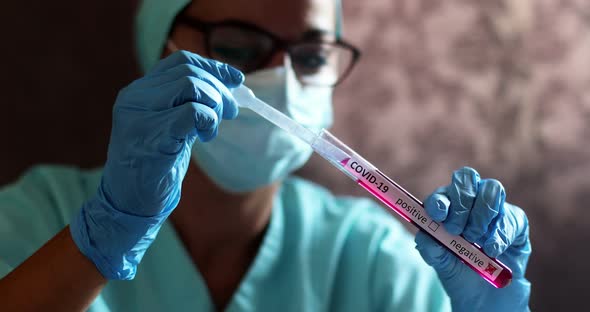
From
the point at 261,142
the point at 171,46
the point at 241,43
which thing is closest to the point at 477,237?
the point at 261,142

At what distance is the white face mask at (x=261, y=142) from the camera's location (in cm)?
93

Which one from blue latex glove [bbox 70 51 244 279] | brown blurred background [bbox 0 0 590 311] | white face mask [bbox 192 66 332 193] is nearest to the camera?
blue latex glove [bbox 70 51 244 279]

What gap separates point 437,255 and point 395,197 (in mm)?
96

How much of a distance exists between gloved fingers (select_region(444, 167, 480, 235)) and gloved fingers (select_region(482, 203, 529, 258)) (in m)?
0.04

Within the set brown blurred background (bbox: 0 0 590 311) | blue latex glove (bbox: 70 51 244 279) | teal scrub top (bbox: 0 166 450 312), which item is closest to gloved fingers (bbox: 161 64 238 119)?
blue latex glove (bbox: 70 51 244 279)

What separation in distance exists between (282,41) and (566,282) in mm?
809

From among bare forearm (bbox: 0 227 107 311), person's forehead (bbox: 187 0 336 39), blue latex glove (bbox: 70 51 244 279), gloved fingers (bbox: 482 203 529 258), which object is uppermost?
person's forehead (bbox: 187 0 336 39)

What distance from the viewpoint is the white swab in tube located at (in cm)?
71

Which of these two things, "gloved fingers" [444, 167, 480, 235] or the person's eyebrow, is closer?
"gloved fingers" [444, 167, 480, 235]

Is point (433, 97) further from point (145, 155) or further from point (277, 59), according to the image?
point (145, 155)

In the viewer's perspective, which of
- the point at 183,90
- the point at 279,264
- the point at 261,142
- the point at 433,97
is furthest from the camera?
the point at 433,97

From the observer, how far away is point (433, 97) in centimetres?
131

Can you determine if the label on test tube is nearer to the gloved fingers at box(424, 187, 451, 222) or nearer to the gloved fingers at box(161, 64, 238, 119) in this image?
the gloved fingers at box(424, 187, 451, 222)

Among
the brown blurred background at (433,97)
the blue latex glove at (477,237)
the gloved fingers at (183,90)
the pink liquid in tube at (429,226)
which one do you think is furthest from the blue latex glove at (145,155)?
the brown blurred background at (433,97)
